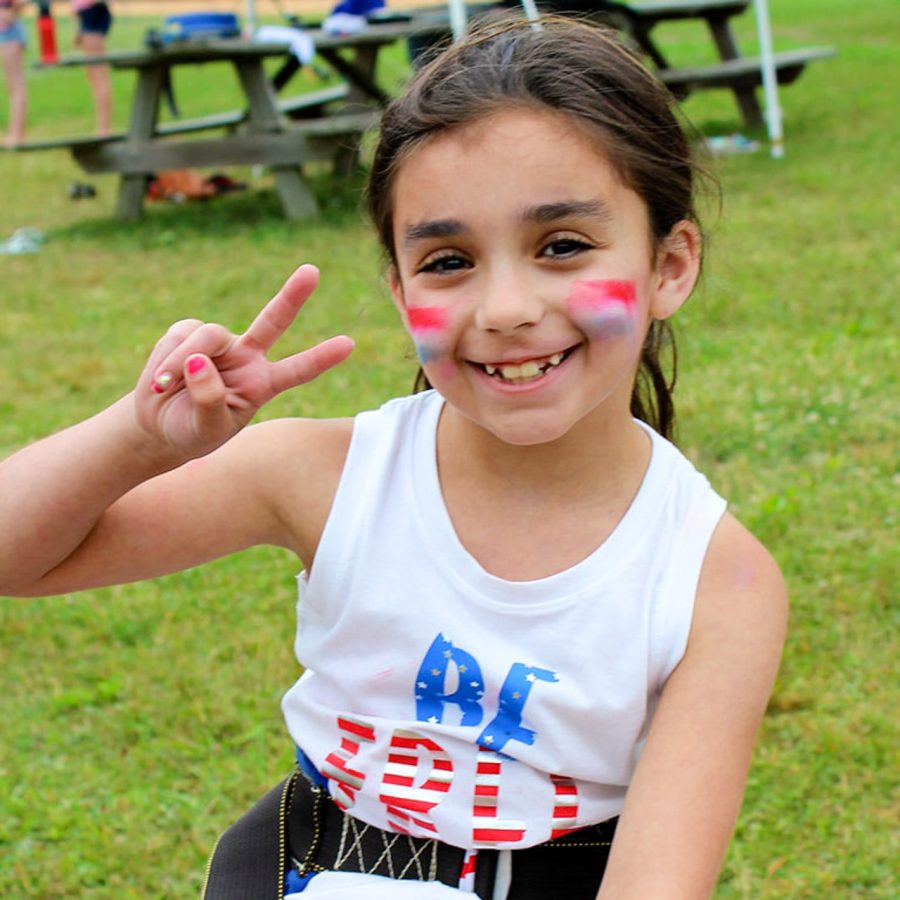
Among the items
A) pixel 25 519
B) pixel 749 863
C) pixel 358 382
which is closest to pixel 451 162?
pixel 25 519

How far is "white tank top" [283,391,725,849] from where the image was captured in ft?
5.29

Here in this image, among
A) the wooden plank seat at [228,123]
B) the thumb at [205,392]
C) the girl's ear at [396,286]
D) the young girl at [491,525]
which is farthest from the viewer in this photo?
the wooden plank seat at [228,123]

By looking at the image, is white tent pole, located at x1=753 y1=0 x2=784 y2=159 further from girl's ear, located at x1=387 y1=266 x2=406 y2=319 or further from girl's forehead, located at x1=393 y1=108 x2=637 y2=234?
girl's forehead, located at x1=393 y1=108 x2=637 y2=234

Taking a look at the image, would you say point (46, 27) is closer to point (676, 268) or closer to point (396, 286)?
point (396, 286)

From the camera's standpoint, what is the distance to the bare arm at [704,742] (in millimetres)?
1515

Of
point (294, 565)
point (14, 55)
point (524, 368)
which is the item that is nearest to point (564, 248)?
point (524, 368)

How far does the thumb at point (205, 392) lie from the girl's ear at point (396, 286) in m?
0.36

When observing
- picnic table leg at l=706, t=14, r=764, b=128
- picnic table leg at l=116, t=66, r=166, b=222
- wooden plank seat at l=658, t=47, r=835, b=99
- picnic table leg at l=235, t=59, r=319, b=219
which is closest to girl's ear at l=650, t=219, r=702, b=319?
A: picnic table leg at l=235, t=59, r=319, b=219

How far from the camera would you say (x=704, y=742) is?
1562 millimetres

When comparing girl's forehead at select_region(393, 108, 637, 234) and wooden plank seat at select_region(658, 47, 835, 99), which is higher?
girl's forehead at select_region(393, 108, 637, 234)

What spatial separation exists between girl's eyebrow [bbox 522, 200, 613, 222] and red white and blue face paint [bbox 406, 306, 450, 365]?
149 mm

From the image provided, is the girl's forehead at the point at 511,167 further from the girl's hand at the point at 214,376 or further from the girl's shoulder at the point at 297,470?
the girl's shoulder at the point at 297,470

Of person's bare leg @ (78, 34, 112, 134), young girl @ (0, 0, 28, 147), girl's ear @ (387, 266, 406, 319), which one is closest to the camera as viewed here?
girl's ear @ (387, 266, 406, 319)

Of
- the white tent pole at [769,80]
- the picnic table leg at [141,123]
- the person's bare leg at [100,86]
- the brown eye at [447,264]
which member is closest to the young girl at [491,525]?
the brown eye at [447,264]
